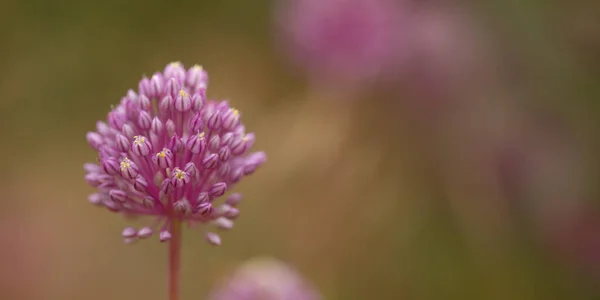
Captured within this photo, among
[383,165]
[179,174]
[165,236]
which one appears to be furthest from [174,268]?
[383,165]

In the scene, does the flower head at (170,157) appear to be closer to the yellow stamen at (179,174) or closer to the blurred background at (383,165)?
the yellow stamen at (179,174)

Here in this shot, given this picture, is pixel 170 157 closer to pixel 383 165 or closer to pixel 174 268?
pixel 174 268

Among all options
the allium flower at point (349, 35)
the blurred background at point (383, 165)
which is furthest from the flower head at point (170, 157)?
the allium flower at point (349, 35)

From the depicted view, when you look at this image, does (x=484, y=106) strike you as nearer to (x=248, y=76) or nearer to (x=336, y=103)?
(x=336, y=103)

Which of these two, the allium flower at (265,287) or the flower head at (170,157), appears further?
the allium flower at (265,287)

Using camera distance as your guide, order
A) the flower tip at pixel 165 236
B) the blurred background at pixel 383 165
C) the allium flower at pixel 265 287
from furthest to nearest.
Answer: the blurred background at pixel 383 165
the allium flower at pixel 265 287
the flower tip at pixel 165 236

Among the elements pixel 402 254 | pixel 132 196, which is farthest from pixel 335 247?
pixel 132 196
